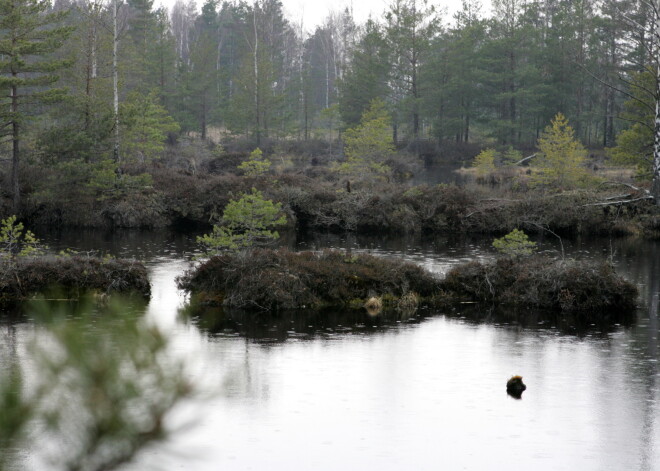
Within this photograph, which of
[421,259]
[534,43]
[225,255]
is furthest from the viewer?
[534,43]

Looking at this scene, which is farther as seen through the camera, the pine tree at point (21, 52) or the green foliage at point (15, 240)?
the pine tree at point (21, 52)

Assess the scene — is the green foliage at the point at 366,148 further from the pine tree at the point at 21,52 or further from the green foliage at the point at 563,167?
the pine tree at the point at 21,52

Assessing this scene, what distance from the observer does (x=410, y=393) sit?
13.8m

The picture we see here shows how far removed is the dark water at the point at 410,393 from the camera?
10.9m

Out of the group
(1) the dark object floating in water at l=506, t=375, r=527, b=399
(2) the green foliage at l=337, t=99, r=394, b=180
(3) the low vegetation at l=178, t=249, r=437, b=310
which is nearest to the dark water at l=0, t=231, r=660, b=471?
(1) the dark object floating in water at l=506, t=375, r=527, b=399

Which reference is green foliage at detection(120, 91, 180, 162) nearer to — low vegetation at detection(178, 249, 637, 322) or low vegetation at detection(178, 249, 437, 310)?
low vegetation at detection(178, 249, 437, 310)

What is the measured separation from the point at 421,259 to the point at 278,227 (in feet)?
33.8

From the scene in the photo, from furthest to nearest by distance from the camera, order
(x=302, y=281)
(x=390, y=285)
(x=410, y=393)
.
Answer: (x=390, y=285)
(x=302, y=281)
(x=410, y=393)

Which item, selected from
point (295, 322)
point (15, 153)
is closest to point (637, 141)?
point (295, 322)

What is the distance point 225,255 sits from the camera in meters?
20.8

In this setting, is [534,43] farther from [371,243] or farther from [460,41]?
[371,243]

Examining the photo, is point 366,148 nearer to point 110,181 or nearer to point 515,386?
point 110,181

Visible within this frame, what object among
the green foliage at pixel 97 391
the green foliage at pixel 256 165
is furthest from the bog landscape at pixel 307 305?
the green foliage at pixel 256 165

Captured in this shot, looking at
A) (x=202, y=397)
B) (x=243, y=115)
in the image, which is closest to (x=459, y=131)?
(x=243, y=115)
